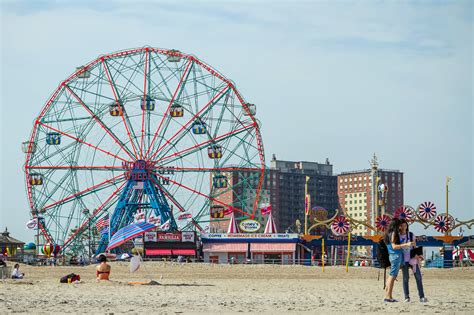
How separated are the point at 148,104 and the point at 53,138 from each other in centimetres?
749

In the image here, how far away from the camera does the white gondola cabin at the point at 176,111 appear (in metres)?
70.1

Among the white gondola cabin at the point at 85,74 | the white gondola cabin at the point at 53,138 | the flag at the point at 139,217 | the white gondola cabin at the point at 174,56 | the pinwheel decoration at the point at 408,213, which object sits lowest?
the flag at the point at 139,217

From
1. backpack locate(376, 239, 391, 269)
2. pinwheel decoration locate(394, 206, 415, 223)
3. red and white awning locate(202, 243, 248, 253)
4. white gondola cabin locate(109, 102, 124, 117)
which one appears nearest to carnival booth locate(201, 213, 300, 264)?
red and white awning locate(202, 243, 248, 253)

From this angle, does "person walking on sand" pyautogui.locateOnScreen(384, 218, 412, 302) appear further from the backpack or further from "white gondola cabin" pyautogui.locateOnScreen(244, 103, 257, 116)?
"white gondola cabin" pyautogui.locateOnScreen(244, 103, 257, 116)

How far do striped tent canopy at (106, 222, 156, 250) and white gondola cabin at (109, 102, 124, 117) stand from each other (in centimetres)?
814

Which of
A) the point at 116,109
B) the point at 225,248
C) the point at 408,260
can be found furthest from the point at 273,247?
the point at 408,260

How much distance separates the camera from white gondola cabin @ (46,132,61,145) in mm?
70250

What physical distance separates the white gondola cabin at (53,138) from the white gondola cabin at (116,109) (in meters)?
4.23

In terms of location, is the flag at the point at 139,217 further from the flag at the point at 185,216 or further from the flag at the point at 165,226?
the flag at the point at 185,216

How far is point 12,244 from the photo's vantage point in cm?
8281

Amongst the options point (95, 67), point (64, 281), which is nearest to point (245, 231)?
point (95, 67)

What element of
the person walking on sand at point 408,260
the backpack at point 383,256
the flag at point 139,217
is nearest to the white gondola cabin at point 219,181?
the flag at point 139,217

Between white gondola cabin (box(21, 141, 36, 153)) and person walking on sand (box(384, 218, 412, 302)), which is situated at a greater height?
white gondola cabin (box(21, 141, 36, 153))

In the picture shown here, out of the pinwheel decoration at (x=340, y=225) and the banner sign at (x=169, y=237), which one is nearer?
the pinwheel decoration at (x=340, y=225)
